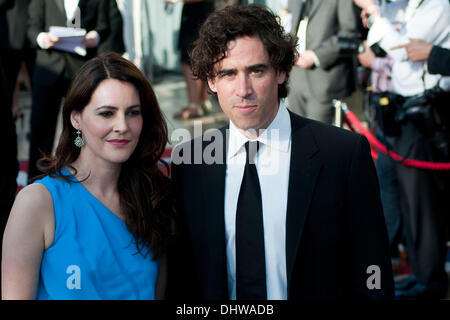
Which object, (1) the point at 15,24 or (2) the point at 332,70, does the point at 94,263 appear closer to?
(2) the point at 332,70

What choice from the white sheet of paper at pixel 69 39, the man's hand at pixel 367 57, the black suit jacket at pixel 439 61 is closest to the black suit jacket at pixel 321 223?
the black suit jacket at pixel 439 61

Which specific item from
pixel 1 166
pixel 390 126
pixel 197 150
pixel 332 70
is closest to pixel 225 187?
pixel 197 150

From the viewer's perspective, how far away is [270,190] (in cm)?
224

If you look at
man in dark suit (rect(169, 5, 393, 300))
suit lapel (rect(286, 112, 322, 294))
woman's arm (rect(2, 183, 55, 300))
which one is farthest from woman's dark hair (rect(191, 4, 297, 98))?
woman's arm (rect(2, 183, 55, 300))

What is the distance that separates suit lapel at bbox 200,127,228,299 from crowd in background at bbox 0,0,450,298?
86cm

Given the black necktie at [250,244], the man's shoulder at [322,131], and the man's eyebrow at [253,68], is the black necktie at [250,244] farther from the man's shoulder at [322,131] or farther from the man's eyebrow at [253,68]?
the man's eyebrow at [253,68]

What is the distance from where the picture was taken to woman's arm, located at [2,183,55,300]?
6.82 ft

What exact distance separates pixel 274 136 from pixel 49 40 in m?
3.04

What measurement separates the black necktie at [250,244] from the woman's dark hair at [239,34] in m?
0.49

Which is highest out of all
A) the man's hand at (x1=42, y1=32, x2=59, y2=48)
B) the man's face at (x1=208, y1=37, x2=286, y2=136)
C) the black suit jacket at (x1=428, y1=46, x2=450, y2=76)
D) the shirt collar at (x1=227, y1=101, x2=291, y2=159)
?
the man's hand at (x1=42, y1=32, x2=59, y2=48)

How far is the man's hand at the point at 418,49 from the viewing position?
361 cm

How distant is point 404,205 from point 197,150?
201 cm

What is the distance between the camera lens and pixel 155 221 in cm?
244

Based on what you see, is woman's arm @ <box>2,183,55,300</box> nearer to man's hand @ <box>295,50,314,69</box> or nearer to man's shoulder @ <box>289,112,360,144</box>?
man's shoulder @ <box>289,112,360,144</box>
